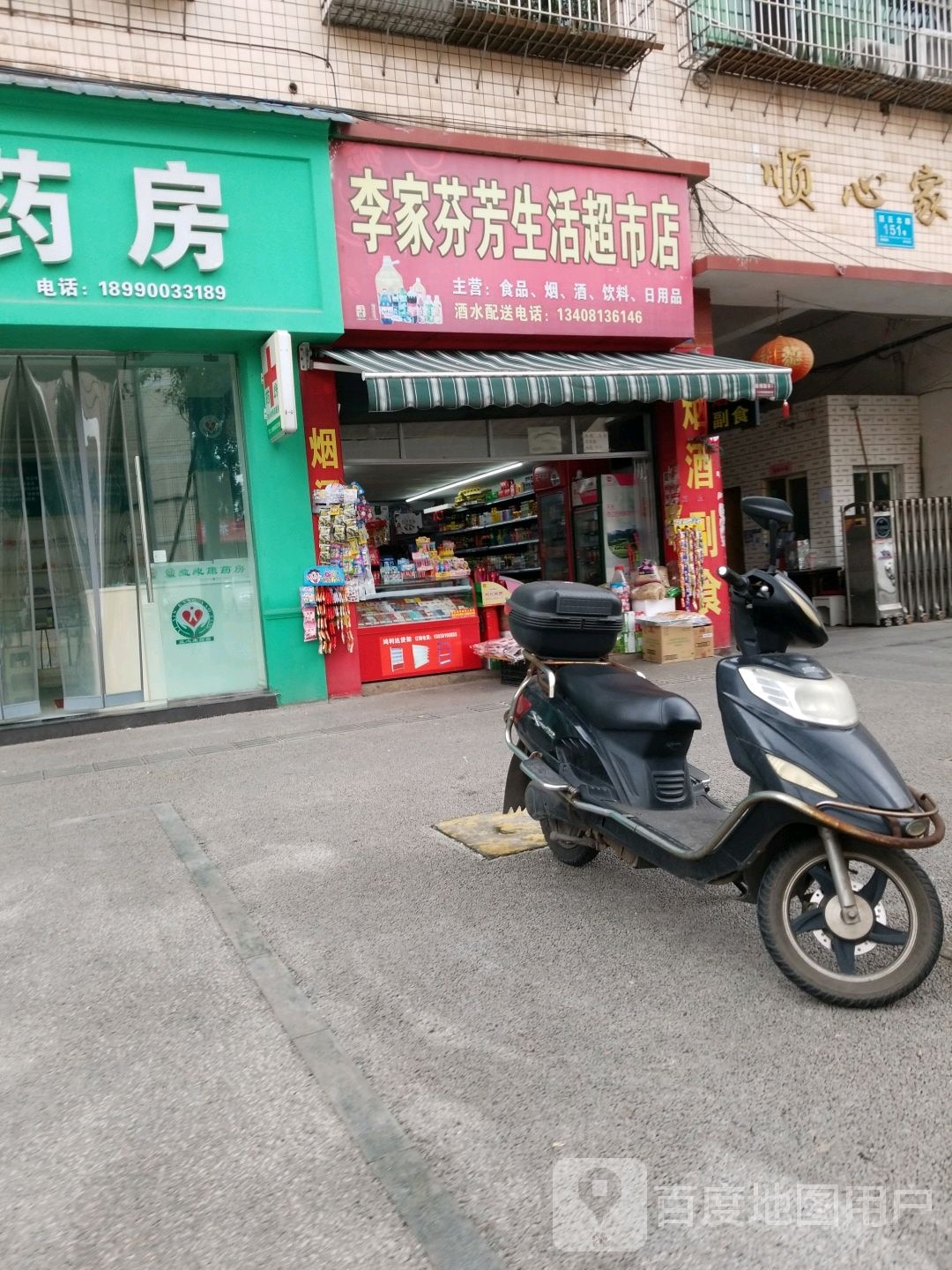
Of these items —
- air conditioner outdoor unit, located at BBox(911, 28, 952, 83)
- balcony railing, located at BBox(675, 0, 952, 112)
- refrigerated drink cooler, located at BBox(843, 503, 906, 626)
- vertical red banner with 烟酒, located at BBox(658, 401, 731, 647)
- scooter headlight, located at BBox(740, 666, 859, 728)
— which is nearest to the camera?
scooter headlight, located at BBox(740, 666, 859, 728)

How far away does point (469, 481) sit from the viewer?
13.1 m

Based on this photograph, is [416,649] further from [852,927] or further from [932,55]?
[932,55]

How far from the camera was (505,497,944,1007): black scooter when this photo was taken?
2771 millimetres

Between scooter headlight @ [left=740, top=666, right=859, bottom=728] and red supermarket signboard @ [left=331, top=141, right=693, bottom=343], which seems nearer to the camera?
scooter headlight @ [left=740, top=666, right=859, bottom=728]

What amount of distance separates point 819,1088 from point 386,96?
9.33 m

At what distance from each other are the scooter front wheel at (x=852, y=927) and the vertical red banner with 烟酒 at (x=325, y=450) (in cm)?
679

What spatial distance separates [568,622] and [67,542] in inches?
250

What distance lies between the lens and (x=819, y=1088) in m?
2.45

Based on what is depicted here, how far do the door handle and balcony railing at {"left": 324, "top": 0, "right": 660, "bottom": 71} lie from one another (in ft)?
15.1

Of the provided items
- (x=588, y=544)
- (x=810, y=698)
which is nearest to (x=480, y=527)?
(x=588, y=544)

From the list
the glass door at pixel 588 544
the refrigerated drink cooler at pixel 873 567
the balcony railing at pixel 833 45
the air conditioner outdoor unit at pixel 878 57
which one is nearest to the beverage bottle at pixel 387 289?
the glass door at pixel 588 544

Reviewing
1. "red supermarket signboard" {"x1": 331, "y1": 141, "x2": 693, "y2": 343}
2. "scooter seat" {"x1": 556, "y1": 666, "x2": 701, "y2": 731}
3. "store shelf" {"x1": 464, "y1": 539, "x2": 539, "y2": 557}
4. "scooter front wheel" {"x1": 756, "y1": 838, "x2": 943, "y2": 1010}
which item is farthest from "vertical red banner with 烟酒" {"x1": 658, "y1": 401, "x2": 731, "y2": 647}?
"scooter front wheel" {"x1": 756, "y1": 838, "x2": 943, "y2": 1010}

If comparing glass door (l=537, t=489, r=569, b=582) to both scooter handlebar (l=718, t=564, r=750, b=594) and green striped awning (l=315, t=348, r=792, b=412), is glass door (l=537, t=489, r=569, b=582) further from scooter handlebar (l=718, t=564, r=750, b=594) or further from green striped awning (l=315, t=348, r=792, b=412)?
scooter handlebar (l=718, t=564, r=750, b=594)

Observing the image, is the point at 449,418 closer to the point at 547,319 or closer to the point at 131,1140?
the point at 547,319
